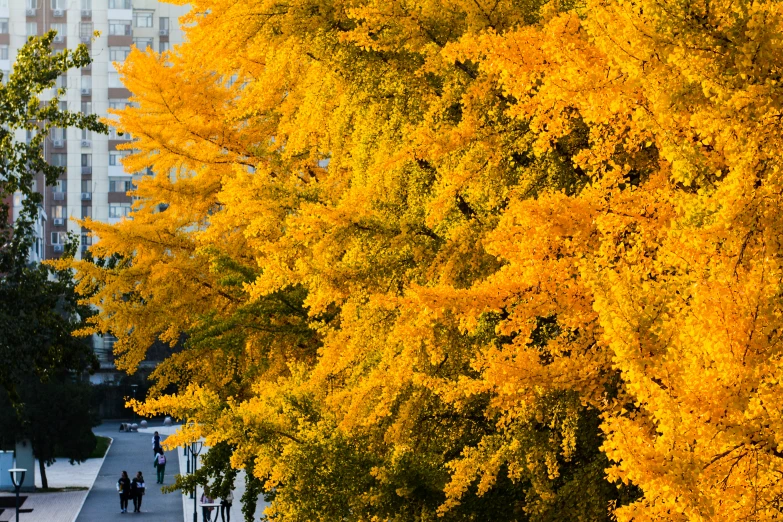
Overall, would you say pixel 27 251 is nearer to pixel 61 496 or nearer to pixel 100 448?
pixel 61 496

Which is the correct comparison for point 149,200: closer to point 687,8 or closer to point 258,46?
point 258,46

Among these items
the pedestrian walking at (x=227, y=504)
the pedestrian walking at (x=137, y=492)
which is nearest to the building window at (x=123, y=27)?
the pedestrian walking at (x=137, y=492)

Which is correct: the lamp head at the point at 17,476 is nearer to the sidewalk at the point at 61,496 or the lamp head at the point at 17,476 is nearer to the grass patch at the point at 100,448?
the sidewalk at the point at 61,496

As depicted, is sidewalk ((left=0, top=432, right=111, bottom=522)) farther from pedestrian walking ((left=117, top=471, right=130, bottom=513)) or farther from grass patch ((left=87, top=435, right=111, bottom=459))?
grass patch ((left=87, top=435, right=111, bottom=459))

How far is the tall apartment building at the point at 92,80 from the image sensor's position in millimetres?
94062

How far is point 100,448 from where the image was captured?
201 ft

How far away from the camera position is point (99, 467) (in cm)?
5175

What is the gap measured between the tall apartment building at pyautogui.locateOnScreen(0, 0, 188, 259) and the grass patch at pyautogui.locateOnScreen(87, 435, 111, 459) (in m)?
29.2

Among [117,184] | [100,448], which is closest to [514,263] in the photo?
[100,448]

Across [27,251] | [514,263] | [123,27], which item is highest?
[123,27]

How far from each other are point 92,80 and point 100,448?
40.4 m

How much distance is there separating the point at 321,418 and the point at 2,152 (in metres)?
11.8

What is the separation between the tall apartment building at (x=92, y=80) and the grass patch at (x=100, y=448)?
29207 mm

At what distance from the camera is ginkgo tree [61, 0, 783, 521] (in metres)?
5.49
